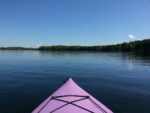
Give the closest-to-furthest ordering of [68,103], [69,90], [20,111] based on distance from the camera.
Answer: [68,103]
[69,90]
[20,111]

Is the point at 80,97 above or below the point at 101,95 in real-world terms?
above

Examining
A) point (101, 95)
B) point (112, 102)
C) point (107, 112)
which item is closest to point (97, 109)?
point (107, 112)

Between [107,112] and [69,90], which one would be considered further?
[69,90]

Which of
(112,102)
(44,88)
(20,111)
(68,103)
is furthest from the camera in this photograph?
(44,88)

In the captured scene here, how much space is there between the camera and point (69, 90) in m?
11.1

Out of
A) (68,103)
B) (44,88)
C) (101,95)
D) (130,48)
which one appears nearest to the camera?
(68,103)

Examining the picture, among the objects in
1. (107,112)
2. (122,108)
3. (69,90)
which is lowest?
(122,108)

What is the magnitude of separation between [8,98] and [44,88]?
4917 mm

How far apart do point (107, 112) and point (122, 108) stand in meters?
6.77

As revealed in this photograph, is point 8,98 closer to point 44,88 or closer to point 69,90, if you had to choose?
point 44,88

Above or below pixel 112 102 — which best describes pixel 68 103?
above

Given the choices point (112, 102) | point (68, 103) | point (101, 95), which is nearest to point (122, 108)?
point (112, 102)

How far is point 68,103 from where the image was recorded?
9852 mm

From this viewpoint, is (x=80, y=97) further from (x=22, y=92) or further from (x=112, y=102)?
(x=22, y=92)
